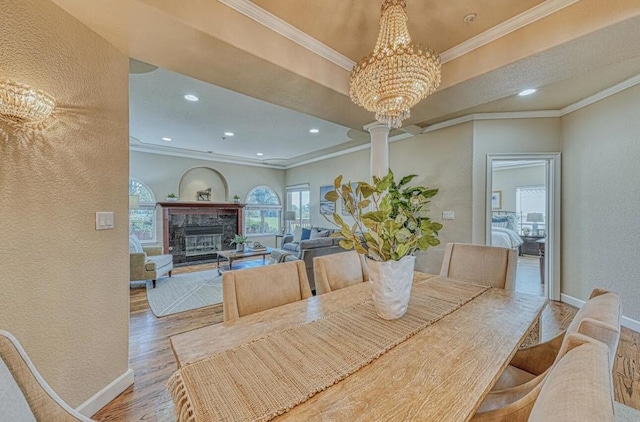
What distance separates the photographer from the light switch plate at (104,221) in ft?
5.54

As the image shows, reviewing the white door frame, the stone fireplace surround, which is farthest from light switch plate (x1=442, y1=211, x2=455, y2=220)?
the stone fireplace surround

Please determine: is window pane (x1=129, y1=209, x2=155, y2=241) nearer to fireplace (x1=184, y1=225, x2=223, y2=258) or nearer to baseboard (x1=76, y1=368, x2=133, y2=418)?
fireplace (x1=184, y1=225, x2=223, y2=258)

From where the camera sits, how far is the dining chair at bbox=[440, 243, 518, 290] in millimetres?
1840

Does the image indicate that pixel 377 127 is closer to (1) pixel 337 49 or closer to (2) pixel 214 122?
(1) pixel 337 49

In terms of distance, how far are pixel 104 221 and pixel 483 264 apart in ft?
8.58

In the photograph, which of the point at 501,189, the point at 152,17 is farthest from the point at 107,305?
the point at 501,189

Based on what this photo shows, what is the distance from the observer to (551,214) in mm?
3621

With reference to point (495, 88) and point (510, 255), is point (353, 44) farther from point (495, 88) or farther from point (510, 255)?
point (510, 255)

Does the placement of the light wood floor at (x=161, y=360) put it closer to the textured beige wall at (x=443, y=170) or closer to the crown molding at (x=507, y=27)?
the textured beige wall at (x=443, y=170)

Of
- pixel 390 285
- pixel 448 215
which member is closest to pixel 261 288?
pixel 390 285

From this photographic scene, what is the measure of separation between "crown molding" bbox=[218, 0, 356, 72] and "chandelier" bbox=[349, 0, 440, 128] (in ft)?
1.87

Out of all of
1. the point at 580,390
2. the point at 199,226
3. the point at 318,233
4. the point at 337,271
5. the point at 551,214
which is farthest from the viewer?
the point at 199,226

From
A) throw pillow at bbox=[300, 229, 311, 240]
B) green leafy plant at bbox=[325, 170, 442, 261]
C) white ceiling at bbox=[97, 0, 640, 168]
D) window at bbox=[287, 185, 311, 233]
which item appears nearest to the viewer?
green leafy plant at bbox=[325, 170, 442, 261]

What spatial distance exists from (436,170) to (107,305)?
4.26 meters
